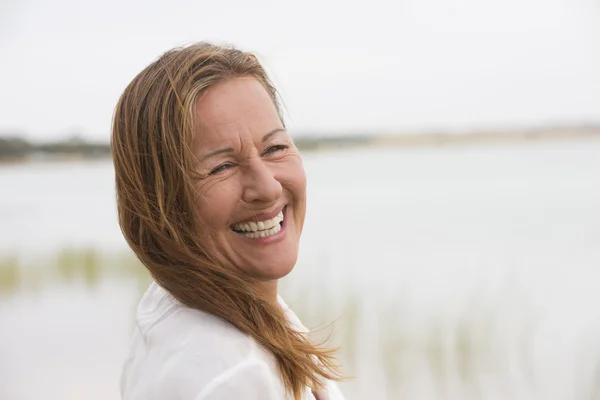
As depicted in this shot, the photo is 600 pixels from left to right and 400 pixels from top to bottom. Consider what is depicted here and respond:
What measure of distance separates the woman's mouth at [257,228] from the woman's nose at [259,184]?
4cm

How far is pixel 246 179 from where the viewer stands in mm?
1167

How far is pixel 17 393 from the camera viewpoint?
3869 mm

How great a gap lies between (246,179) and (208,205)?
0.07 m

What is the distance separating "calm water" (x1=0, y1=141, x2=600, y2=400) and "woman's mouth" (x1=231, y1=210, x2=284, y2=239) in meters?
1.99

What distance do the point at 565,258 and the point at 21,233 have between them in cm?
Result: 378

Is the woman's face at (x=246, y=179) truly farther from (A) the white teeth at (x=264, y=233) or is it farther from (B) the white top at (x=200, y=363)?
(B) the white top at (x=200, y=363)

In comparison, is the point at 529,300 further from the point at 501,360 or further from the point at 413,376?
the point at 413,376

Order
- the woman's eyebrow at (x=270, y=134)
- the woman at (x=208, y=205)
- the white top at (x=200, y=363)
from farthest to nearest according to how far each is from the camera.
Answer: the woman's eyebrow at (x=270, y=134) → the woman at (x=208, y=205) → the white top at (x=200, y=363)

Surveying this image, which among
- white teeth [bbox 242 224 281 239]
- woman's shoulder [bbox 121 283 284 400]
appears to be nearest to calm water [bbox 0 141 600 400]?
white teeth [bbox 242 224 281 239]

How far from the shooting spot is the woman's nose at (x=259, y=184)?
1158mm

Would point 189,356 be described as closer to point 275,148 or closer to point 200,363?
point 200,363

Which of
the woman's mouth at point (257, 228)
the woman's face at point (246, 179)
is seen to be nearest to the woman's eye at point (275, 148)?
the woman's face at point (246, 179)

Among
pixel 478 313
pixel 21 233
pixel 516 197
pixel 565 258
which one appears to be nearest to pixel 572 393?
pixel 478 313

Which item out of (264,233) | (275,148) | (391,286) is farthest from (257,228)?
(391,286)
